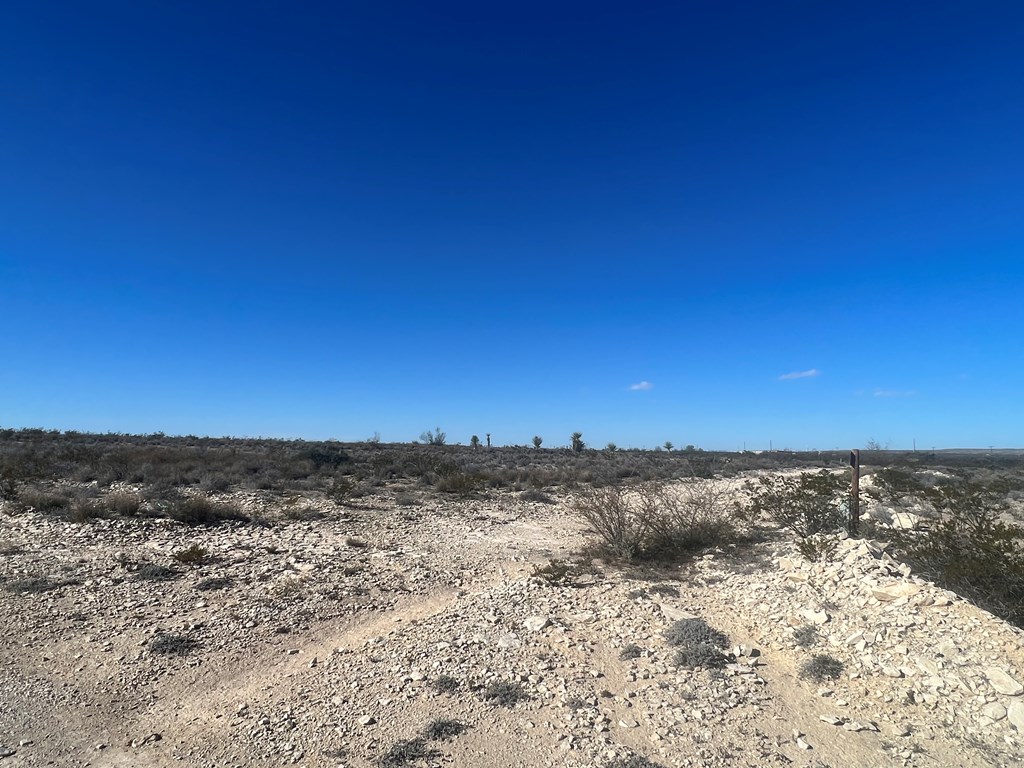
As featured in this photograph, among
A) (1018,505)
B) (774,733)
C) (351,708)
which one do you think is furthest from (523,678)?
(1018,505)

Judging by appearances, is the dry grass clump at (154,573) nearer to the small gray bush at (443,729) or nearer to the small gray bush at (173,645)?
the small gray bush at (173,645)

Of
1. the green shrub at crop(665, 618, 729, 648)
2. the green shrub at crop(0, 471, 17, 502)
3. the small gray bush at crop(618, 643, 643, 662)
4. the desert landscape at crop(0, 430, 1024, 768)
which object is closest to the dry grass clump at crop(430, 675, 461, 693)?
the desert landscape at crop(0, 430, 1024, 768)

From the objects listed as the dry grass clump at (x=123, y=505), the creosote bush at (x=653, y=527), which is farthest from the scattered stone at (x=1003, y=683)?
the dry grass clump at (x=123, y=505)

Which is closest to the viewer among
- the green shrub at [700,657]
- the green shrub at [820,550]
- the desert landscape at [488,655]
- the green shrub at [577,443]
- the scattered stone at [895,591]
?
the desert landscape at [488,655]

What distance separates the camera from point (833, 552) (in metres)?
9.00

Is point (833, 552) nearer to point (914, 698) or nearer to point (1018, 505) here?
point (914, 698)

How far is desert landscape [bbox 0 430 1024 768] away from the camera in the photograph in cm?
478

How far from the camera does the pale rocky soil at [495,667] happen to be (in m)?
4.75

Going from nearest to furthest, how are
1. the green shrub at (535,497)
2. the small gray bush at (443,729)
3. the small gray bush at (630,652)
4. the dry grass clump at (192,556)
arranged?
the small gray bush at (443,729)
the small gray bush at (630,652)
the dry grass clump at (192,556)
the green shrub at (535,497)

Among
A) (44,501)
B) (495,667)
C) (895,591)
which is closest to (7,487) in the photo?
(44,501)

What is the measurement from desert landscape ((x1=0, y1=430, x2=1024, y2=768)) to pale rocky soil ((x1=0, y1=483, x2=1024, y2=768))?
0.03m

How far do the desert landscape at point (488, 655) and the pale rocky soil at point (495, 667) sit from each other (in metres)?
0.03

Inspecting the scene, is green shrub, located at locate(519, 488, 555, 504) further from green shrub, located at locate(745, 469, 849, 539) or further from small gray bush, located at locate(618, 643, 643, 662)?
small gray bush, located at locate(618, 643, 643, 662)

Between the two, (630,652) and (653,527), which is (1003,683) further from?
(653,527)
